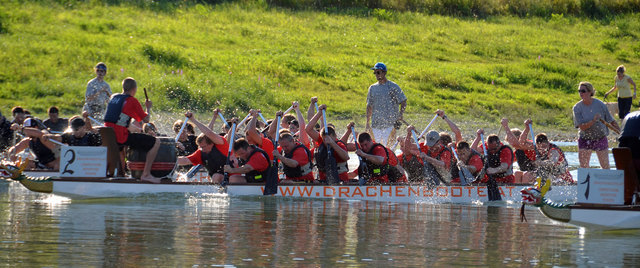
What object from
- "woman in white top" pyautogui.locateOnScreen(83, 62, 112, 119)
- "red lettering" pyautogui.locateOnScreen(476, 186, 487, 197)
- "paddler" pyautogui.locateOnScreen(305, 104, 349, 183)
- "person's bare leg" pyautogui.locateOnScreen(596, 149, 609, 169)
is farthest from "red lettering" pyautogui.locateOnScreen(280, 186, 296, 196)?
"woman in white top" pyautogui.locateOnScreen(83, 62, 112, 119)

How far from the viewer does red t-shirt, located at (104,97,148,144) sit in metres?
14.4

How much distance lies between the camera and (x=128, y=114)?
47.4 feet

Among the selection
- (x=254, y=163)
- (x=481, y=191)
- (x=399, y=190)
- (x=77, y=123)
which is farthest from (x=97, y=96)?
(x=481, y=191)

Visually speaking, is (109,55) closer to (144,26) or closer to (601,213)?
(144,26)

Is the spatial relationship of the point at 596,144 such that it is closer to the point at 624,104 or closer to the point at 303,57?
the point at 624,104

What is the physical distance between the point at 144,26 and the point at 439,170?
2007 centimetres

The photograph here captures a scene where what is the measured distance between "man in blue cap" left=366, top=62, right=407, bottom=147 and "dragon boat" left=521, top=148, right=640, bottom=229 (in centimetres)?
541

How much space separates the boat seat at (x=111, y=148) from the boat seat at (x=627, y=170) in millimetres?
6693

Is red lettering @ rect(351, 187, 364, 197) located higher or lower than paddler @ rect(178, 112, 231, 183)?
lower

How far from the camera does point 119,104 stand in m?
14.4

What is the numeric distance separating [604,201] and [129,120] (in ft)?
21.3

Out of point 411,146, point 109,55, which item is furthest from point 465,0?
point 411,146

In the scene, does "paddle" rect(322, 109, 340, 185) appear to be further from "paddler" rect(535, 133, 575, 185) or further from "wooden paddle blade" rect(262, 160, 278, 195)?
"paddler" rect(535, 133, 575, 185)

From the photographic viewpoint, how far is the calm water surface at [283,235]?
9867mm
